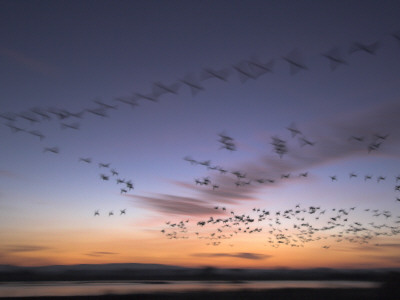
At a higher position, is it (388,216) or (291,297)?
(388,216)

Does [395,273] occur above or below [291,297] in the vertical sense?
above

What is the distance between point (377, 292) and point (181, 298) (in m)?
25.0

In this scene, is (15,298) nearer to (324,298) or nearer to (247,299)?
(247,299)

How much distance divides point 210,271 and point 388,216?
336 ft

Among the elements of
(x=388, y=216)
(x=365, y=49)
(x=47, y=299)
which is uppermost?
(x=365, y=49)

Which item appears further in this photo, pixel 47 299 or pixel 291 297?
pixel 291 297

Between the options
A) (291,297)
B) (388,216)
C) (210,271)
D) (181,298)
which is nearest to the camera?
(388,216)

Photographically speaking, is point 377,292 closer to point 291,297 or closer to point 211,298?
point 291,297

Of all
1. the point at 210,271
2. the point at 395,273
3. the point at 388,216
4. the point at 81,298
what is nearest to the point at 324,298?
the point at 395,273

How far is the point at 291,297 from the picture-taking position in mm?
49250

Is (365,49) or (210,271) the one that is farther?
(210,271)

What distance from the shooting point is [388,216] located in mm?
43094

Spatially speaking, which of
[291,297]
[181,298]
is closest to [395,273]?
[291,297]

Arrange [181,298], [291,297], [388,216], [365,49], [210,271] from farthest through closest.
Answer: [210,271]
[291,297]
[181,298]
[388,216]
[365,49]
